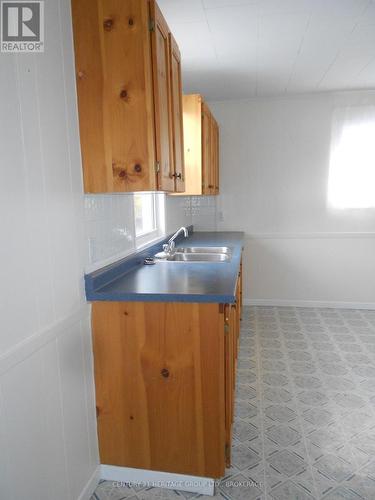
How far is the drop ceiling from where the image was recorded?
1.95 m

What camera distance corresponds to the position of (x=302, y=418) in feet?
7.01

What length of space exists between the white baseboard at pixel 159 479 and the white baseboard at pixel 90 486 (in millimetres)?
35

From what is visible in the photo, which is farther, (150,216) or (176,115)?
(150,216)

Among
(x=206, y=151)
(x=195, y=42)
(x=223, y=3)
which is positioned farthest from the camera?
(x=206, y=151)

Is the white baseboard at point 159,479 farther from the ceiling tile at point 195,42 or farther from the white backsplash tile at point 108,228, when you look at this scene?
the ceiling tile at point 195,42

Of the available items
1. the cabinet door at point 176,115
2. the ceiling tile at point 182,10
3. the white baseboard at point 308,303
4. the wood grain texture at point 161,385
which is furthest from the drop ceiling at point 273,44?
the white baseboard at point 308,303

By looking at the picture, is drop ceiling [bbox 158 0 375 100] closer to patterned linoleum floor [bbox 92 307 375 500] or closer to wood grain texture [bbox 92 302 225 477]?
wood grain texture [bbox 92 302 225 477]

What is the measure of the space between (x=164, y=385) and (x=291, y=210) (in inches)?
117

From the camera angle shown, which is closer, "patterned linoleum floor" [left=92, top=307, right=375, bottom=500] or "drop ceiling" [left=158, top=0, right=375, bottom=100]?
"patterned linoleum floor" [left=92, top=307, right=375, bottom=500]

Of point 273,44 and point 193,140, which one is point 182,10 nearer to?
point 273,44

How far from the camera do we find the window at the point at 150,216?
2.75m

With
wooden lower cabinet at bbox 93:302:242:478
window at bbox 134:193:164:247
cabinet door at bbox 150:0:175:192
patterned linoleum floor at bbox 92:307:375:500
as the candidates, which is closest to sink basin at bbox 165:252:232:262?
window at bbox 134:193:164:247

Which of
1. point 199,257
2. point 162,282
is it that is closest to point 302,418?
point 162,282

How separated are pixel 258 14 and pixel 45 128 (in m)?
1.47
